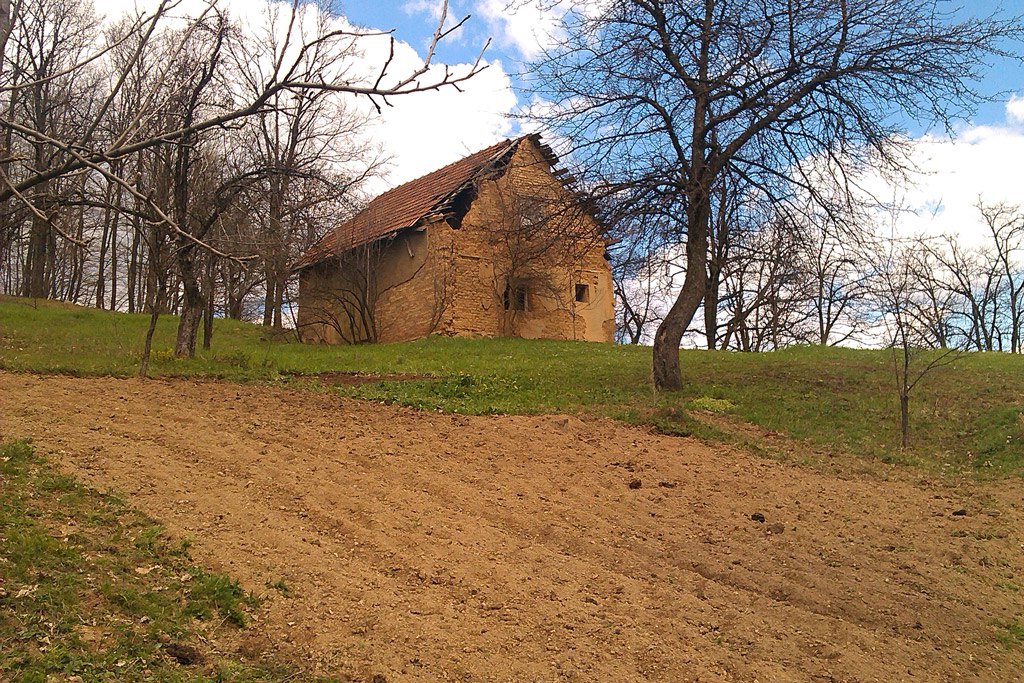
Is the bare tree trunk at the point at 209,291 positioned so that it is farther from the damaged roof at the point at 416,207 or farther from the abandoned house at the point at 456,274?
the abandoned house at the point at 456,274

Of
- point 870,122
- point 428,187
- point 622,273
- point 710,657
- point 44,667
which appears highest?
point 428,187

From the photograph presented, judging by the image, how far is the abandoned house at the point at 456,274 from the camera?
24.6 meters

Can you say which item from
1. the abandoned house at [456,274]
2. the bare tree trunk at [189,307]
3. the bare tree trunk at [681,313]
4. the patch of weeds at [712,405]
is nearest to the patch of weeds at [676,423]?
the patch of weeds at [712,405]

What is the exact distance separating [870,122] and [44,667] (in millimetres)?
13047

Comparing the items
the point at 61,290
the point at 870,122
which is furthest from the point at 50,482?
the point at 61,290

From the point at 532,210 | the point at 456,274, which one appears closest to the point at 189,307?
the point at 532,210

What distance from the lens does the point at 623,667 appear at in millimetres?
5949

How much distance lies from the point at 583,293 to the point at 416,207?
5.73 metres

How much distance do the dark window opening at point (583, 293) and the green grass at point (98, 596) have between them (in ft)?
70.6

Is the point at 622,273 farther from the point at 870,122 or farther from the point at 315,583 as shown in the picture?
the point at 315,583

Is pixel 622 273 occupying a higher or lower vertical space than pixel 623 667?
higher

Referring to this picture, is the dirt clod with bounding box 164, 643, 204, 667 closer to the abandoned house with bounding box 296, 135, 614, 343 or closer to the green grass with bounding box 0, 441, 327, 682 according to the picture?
the green grass with bounding box 0, 441, 327, 682

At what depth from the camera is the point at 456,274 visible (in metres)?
24.7

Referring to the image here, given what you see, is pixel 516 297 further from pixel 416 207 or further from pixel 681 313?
pixel 681 313
